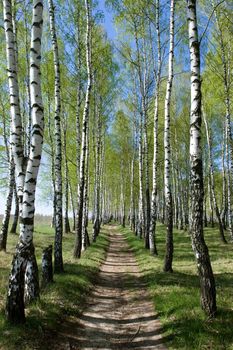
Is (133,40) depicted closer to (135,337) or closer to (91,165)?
(91,165)

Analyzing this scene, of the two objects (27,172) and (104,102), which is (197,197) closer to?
(27,172)

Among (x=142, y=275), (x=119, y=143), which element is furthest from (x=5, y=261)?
(x=119, y=143)

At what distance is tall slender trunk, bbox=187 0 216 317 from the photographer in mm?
7327

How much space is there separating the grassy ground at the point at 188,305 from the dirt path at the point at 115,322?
307 millimetres

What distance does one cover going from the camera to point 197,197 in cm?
755

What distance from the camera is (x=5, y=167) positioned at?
29312mm

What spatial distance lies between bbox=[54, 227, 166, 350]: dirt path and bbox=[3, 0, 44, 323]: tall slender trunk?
116 cm

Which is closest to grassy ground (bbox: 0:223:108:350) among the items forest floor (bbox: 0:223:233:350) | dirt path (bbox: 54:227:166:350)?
forest floor (bbox: 0:223:233:350)

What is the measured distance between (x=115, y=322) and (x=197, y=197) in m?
3.45

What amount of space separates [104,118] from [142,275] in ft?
51.8

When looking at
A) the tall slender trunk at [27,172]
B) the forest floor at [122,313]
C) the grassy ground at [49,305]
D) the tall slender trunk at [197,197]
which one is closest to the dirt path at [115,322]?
the forest floor at [122,313]

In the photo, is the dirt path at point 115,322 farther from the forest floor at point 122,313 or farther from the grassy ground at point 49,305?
the grassy ground at point 49,305

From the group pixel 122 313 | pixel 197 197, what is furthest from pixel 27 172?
pixel 122 313

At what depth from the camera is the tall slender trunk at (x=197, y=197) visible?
7327 mm
